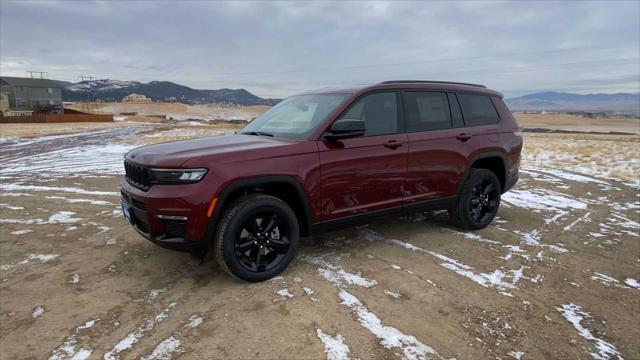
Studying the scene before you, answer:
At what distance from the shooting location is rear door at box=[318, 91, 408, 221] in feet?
13.7

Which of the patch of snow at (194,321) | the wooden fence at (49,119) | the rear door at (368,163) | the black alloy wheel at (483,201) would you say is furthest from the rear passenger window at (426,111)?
the wooden fence at (49,119)

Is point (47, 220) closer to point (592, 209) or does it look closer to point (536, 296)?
point (536, 296)

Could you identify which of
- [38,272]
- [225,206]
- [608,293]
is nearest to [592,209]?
[608,293]

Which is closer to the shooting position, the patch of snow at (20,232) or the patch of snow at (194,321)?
the patch of snow at (194,321)

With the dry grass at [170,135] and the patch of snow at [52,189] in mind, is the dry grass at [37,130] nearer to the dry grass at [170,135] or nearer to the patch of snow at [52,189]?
the dry grass at [170,135]

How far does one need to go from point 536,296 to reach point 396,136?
2031 millimetres

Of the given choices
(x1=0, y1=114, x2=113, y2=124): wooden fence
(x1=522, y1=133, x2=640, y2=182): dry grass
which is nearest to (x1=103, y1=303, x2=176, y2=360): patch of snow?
(x1=522, y1=133, x2=640, y2=182): dry grass

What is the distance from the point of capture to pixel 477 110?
222 inches

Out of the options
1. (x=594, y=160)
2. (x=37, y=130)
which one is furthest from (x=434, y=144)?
(x=37, y=130)

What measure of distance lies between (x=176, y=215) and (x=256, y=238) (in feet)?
2.37

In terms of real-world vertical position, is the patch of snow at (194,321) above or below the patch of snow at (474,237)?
below

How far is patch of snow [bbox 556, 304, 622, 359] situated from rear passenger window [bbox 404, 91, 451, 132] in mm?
2288

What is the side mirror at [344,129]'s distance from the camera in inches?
159

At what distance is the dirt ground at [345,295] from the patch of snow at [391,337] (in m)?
0.01
